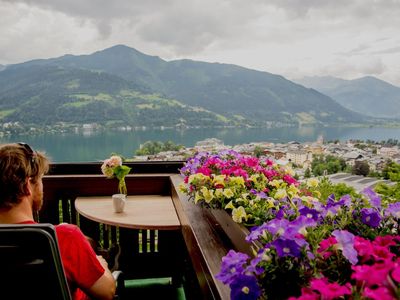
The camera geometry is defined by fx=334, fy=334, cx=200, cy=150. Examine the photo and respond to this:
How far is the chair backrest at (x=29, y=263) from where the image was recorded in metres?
0.99

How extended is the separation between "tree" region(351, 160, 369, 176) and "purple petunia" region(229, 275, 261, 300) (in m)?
3.59

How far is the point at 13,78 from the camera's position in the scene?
35.7m

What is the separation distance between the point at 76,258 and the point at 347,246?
3.33ft

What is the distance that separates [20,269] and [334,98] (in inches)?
1560

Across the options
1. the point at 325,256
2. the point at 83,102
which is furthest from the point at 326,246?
the point at 83,102

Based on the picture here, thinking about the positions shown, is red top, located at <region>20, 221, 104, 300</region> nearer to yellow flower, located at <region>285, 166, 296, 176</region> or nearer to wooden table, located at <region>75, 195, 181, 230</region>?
wooden table, located at <region>75, 195, 181, 230</region>

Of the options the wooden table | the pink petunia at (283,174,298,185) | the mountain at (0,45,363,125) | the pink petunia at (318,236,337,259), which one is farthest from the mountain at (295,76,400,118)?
the pink petunia at (318,236,337,259)

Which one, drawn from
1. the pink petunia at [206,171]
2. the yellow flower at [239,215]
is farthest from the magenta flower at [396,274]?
the pink petunia at [206,171]

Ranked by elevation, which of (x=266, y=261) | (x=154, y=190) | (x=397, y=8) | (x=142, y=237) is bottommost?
(x=142, y=237)

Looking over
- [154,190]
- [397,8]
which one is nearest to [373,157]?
[397,8]

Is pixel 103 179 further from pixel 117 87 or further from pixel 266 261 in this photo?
pixel 117 87

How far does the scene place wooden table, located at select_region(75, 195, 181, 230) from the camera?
228 centimetres

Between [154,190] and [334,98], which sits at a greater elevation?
[334,98]

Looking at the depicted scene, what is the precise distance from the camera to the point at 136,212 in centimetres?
256
